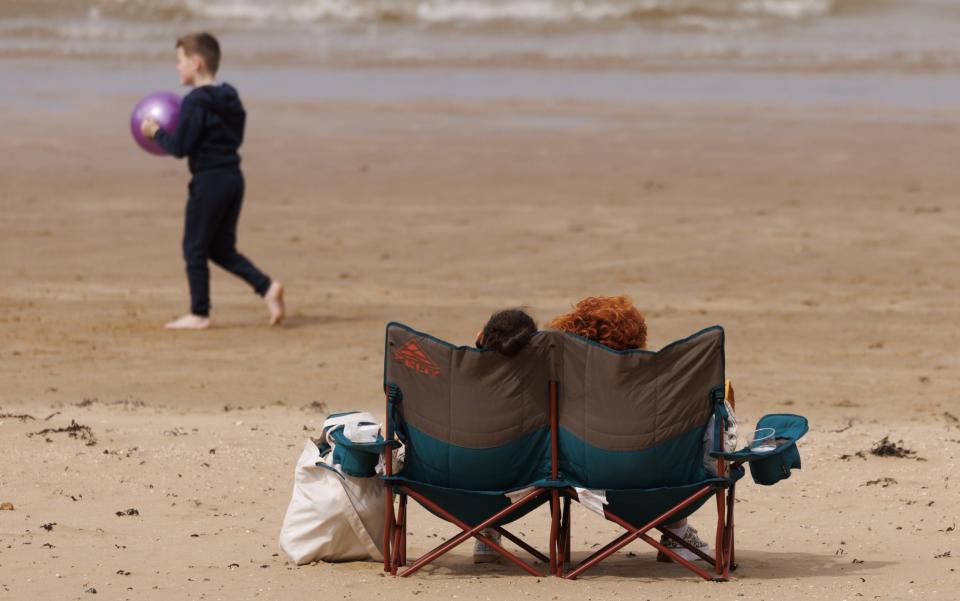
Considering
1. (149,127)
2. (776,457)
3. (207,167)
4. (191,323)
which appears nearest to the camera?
(776,457)

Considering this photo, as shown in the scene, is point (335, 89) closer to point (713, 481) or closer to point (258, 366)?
point (258, 366)

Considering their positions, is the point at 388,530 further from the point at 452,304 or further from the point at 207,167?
the point at 452,304

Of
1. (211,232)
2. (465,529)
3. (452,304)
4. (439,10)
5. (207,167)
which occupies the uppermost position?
(439,10)

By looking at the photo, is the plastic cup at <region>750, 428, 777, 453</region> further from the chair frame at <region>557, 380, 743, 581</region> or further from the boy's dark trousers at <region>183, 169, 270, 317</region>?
the boy's dark trousers at <region>183, 169, 270, 317</region>

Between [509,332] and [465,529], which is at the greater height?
[509,332]

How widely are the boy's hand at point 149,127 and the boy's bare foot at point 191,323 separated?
1.30 m

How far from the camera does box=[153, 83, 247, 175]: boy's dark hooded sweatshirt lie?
10156mm

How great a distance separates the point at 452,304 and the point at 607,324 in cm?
618

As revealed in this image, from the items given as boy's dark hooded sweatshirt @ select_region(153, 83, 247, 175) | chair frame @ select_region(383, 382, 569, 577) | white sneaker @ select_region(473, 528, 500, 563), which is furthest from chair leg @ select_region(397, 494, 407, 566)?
boy's dark hooded sweatshirt @ select_region(153, 83, 247, 175)

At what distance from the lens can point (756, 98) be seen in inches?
955

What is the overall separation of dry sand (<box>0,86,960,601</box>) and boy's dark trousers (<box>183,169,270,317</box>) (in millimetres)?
328

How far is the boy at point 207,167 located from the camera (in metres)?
10.2

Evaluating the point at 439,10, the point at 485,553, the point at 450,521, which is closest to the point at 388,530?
the point at 450,521

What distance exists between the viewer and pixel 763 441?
5.59 metres
